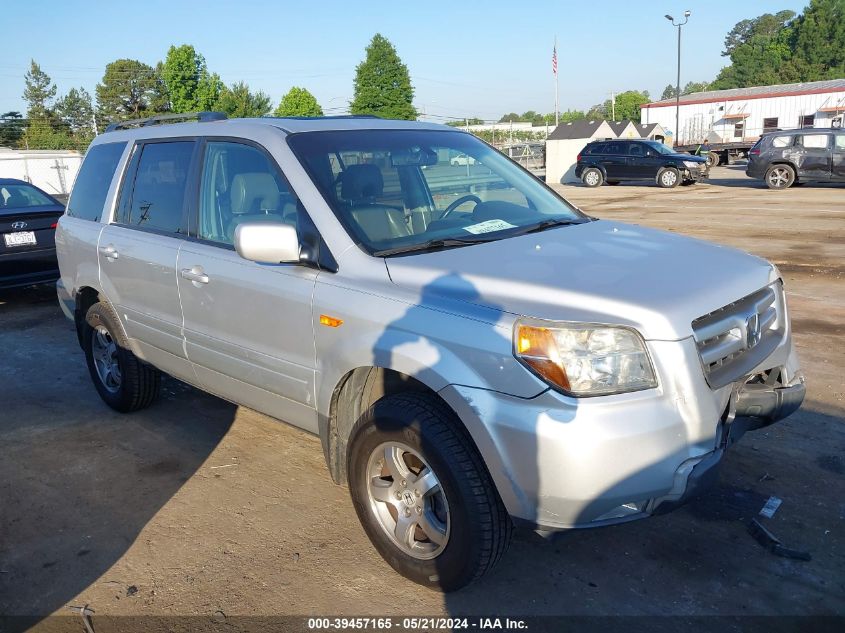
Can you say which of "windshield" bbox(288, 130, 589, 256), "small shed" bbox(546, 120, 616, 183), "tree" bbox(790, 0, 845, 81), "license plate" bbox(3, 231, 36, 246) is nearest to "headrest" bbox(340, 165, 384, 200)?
"windshield" bbox(288, 130, 589, 256)

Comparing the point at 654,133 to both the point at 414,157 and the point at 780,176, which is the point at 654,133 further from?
the point at 414,157

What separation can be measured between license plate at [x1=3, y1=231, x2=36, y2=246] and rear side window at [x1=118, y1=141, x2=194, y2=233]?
15.5 feet

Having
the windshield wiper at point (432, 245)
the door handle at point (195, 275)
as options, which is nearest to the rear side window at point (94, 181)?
the door handle at point (195, 275)

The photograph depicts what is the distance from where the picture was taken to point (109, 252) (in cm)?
477

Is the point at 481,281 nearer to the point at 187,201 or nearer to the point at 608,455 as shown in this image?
the point at 608,455

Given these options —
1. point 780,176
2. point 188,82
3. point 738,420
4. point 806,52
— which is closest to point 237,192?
point 738,420

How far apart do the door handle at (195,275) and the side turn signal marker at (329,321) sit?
96 centimetres

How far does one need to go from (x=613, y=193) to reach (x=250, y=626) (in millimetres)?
23747

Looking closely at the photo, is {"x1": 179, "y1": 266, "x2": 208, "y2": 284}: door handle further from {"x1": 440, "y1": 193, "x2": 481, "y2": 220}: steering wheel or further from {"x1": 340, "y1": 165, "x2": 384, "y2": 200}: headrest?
{"x1": 440, "y1": 193, "x2": 481, "y2": 220}: steering wheel

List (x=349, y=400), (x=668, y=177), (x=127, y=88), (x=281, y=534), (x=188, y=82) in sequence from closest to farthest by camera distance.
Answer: (x=349, y=400)
(x=281, y=534)
(x=668, y=177)
(x=188, y=82)
(x=127, y=88)

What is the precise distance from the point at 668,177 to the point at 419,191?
24063mm

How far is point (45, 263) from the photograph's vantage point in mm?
8875

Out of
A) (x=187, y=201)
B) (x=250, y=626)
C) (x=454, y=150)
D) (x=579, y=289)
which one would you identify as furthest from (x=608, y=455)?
(x=187, y=201)

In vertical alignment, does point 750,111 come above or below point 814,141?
above
